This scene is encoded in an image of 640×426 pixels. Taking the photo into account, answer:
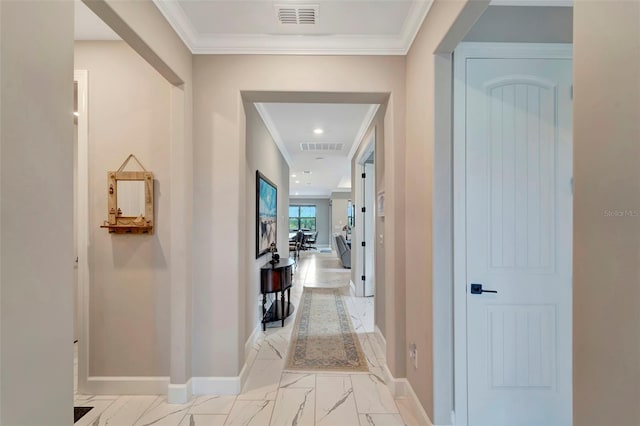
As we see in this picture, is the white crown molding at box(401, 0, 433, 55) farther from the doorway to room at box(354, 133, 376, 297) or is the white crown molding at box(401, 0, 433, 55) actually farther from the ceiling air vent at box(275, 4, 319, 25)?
the doorway to room at box(354, 133, 376, 297)

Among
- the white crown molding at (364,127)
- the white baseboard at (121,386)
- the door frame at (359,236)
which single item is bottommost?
the white baseboard at (121,386)

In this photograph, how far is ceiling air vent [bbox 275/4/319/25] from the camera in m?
1.92

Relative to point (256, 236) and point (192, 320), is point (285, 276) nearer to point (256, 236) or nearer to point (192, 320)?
point (256, 236)

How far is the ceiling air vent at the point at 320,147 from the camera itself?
16.4 ft

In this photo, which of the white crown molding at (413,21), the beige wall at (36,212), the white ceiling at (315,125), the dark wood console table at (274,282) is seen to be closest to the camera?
the beige wall at (36,212)

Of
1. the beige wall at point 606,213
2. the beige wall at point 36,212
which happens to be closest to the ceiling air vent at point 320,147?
the beige wall at point 36,212

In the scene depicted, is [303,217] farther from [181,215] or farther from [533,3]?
[533,3]

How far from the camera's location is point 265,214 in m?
3.80

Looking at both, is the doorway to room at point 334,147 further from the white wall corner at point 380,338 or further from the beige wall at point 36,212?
the beige wall at point 36,212

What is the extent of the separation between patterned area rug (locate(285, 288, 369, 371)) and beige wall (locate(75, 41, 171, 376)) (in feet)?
4.16

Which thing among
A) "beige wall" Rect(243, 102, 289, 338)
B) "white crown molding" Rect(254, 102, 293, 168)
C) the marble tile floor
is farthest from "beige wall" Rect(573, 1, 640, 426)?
"white crown molding" Rect(254, 102, 293, 168)

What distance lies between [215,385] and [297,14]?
2789 mm

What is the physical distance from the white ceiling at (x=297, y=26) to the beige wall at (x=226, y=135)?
75mm

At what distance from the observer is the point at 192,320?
2.29 meters
